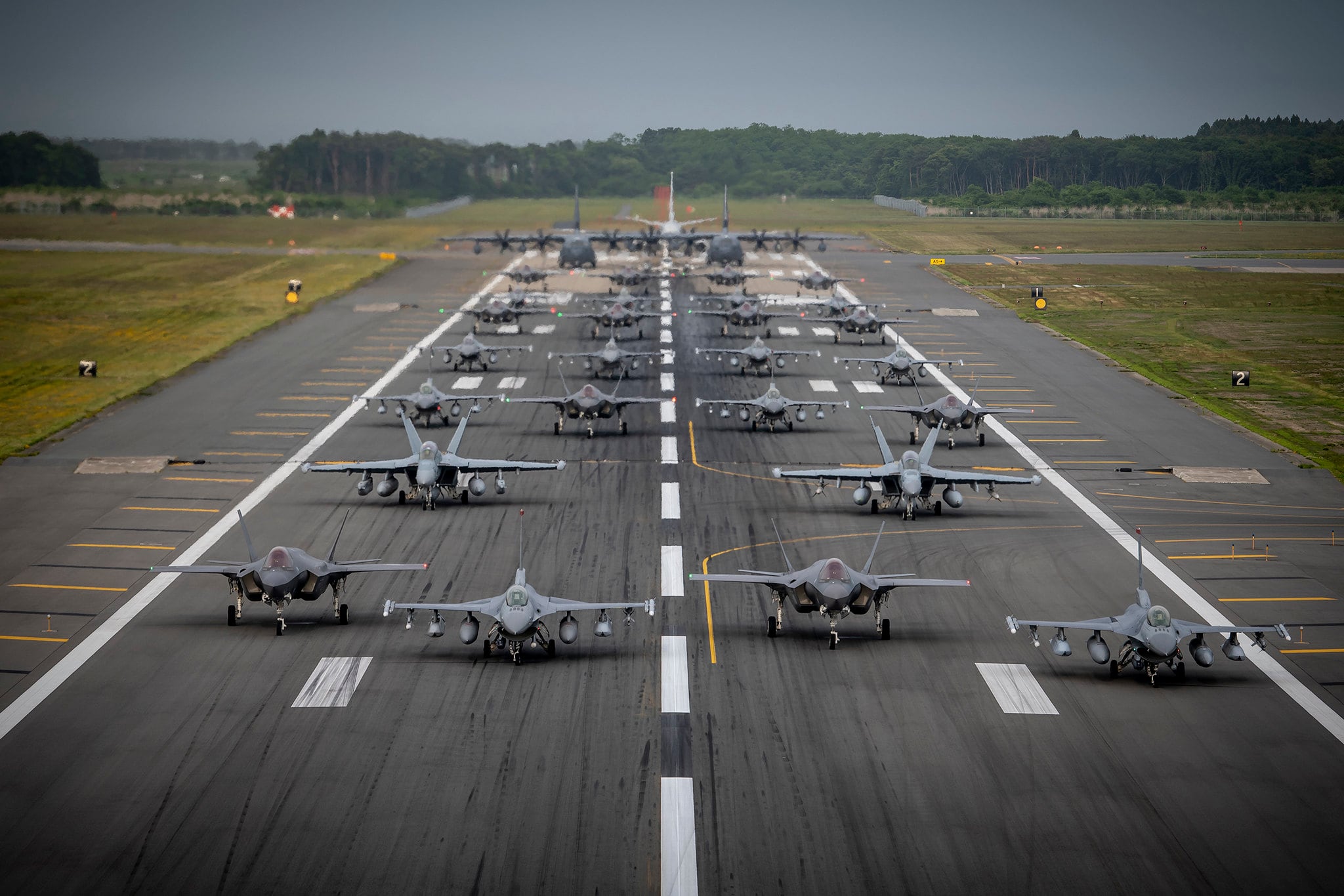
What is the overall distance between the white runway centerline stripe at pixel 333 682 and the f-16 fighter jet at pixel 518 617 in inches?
81.0

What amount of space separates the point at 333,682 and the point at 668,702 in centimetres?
1050

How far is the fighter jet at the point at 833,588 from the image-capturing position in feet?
130

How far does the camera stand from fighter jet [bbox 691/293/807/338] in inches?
3905

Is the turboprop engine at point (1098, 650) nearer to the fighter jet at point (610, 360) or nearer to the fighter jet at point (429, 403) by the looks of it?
the fighter jet at point (429, 403)

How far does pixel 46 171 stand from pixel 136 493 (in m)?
146

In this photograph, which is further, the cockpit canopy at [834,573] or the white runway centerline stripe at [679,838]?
the cockpit canopy at [834,573]

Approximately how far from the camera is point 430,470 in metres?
54.0

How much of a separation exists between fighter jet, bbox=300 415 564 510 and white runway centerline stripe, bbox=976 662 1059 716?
21.8m

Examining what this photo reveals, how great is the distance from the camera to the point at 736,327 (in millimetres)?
108312

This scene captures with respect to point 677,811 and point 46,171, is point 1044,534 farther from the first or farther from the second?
point 46,171

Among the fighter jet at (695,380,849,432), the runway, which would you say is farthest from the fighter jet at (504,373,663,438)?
the fighter jet at (695,380,849,432)

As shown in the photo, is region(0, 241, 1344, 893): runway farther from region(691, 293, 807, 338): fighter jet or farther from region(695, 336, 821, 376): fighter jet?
region(691, 293, 807, 338): fighter jet

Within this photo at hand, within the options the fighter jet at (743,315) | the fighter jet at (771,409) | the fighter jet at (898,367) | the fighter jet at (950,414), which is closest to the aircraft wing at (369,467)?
the fighter jet at (771,409)

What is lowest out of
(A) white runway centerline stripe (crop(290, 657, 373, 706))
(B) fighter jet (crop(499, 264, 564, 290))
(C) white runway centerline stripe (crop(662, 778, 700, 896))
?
(C) white runway centerline stripe (crop(662, 778, 700, 896))
